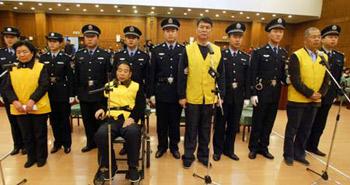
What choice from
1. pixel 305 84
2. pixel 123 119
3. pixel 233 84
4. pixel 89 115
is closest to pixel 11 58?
pixel 89 115

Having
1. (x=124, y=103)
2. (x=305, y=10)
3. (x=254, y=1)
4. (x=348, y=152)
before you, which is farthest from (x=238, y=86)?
(x=305, y=10)

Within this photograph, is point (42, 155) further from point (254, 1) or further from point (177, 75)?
point (254, 1)

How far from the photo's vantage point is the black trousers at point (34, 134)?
3023 millimetres

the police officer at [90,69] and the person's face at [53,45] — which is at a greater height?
the person's face at [53,45]

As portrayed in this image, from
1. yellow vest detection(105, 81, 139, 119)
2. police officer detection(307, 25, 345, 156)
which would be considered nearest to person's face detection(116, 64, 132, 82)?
yellow vest detection(105, 81, 139, 119)

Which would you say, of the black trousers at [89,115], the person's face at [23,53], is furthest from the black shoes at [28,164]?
the person's face at [23,53]

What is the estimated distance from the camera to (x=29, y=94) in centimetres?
298

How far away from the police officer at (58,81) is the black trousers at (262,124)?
2587 mm

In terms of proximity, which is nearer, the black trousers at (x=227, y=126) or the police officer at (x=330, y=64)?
the black trousers at (x=227, y=126)

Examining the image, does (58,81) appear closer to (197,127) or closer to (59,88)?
(59,88)

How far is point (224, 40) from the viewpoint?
15.9m

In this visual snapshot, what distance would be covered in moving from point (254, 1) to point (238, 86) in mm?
10488

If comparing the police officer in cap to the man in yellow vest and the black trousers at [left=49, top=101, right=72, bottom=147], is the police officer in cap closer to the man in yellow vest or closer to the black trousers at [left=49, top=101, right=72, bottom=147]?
the man in yellow vest

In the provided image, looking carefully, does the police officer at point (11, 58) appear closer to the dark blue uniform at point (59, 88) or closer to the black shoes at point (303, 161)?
the dark blue uniform at point (59, 88)
